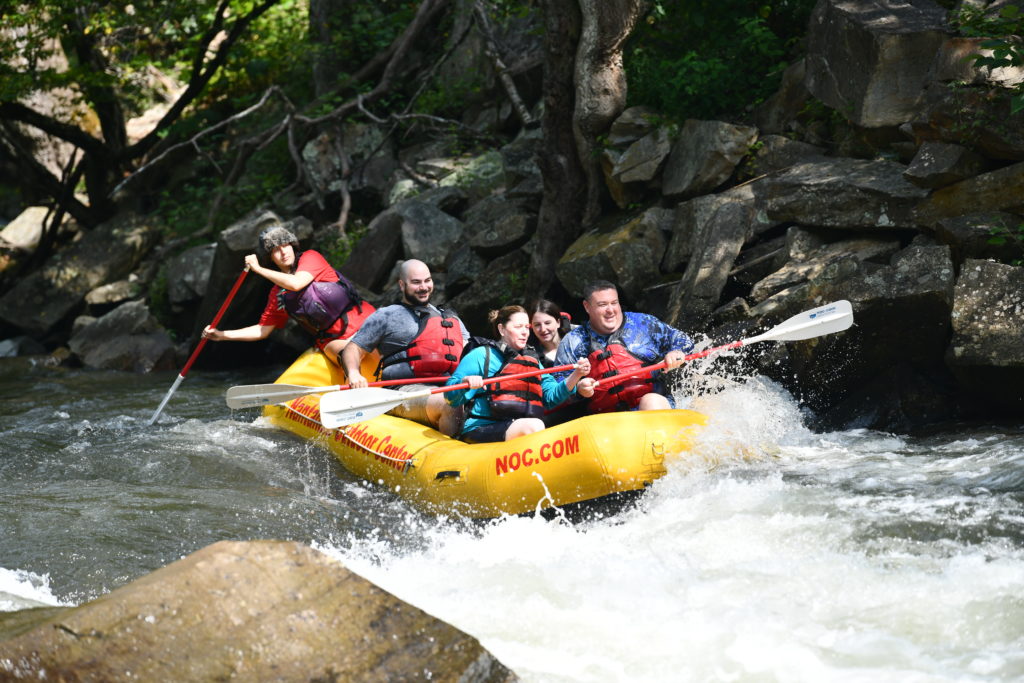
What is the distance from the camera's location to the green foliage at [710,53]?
7.39 meters

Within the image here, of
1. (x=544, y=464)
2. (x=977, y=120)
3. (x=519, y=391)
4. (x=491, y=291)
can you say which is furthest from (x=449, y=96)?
(x=544, y=464)

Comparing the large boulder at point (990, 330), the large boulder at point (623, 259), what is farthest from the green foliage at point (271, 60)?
the large boulder at point (990, 330)

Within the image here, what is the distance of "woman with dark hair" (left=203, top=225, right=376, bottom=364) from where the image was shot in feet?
21.5

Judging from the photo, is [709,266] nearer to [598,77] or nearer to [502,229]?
[598,77]

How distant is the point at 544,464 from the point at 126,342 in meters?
7.38

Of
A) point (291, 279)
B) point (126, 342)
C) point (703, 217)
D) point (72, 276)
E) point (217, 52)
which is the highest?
point (217, 52)

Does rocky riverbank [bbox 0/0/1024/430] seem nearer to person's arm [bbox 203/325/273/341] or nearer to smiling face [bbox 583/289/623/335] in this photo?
smiling face [bbox 583/289/623/335]

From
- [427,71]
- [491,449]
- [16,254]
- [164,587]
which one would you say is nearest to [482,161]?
[427,71]

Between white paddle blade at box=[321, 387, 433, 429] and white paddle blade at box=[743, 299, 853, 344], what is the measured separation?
170cm

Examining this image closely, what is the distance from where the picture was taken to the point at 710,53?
306 inches

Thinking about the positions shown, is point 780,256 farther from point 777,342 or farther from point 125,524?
point 125,524

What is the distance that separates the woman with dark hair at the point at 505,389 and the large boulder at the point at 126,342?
6.06 metres

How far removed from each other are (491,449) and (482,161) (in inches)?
230

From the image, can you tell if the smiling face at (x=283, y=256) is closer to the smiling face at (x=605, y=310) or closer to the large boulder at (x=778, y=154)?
the smiling face at (x=605, y=310)
